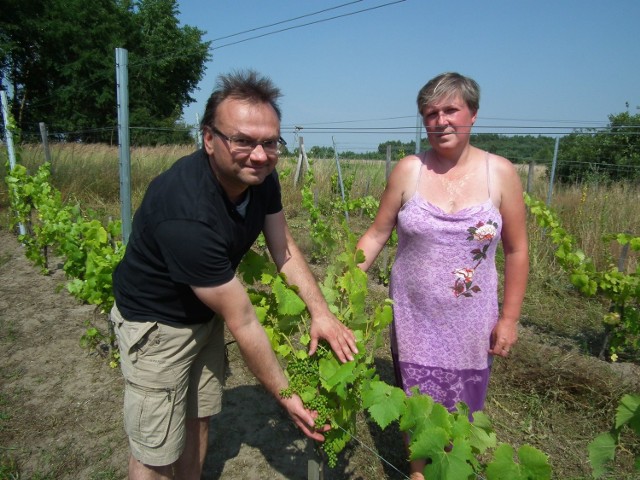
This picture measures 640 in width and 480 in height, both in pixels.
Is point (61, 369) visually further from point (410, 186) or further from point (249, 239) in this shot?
point (410, 186)

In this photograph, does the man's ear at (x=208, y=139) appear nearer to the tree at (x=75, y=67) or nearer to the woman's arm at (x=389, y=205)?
the woman's arm at (x=389, y=205)

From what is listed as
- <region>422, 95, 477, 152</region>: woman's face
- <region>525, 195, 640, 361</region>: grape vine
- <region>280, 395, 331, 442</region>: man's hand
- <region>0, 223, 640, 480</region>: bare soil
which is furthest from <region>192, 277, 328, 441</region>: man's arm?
<region>525, 195, 640, 361</region>: grape vine

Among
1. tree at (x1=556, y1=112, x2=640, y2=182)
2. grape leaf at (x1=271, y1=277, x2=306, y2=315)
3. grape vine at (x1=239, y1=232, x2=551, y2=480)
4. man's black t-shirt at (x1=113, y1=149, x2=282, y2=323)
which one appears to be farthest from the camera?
tree at (x1=556, y1=112, x2=640, y2=182)

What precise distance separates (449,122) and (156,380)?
1.52m

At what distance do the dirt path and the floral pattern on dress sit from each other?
0.90 metres

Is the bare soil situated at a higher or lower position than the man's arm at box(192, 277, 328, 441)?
lower

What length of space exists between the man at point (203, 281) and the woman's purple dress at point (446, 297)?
0.42 metres

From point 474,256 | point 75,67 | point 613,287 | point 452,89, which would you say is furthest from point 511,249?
point 75,67

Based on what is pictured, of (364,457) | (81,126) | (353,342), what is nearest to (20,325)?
(364,457)

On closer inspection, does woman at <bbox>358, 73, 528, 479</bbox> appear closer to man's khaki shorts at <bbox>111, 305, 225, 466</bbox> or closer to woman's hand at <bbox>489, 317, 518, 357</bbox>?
woman's hand at <bbox>489, 317, 518, 357</bbox>

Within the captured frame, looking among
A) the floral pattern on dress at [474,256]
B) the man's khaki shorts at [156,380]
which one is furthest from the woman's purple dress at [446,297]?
the man's khaki shorts at [156,380]

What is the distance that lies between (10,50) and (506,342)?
1201 inches

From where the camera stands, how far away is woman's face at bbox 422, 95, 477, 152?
1793mm

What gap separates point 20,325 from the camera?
4289 mm
